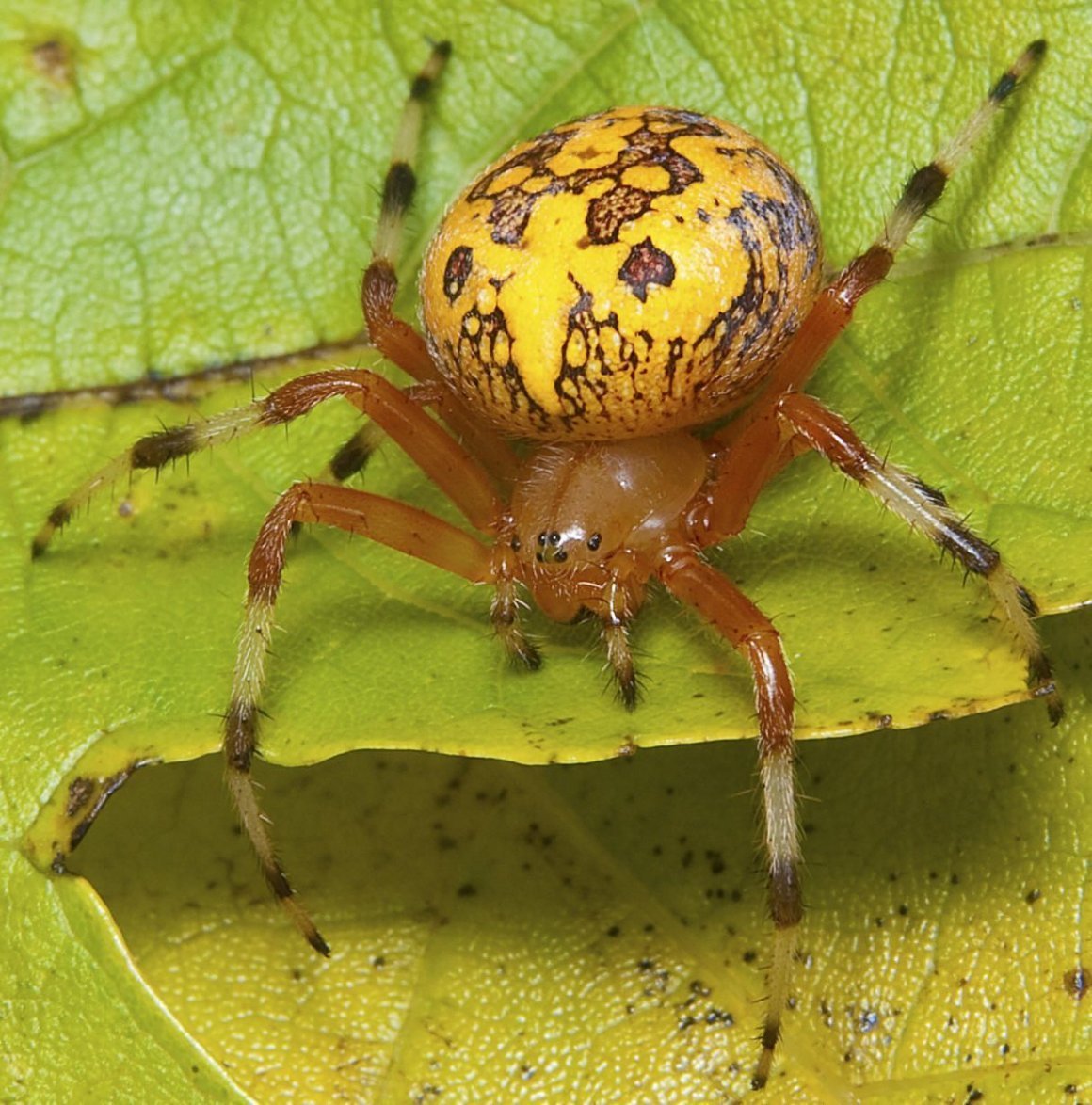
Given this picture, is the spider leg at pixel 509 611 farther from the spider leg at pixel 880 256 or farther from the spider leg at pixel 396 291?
the spider leg at pixel 880 256

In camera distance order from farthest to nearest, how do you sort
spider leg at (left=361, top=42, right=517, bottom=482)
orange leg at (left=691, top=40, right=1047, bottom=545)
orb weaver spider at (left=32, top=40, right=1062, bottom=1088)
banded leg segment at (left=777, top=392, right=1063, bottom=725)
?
spider leg at (left=361, top=42, right=517, bottom=482), orange leg at (left=691, top=40, right=1047, bottom=545), orb weaver spider at (left=32, top=40, right=1062, bottom=1088), banded leg segment at (left=777, top=392, right=1063, bottom=725)

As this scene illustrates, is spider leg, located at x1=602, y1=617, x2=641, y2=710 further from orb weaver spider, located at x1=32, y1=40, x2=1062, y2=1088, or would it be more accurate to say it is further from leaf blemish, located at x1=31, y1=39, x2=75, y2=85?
leaf blemish, located at x1=31, y1=39, x2=75, y2=85

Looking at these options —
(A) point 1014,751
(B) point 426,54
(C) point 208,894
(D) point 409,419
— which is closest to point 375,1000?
(C) point 208,894

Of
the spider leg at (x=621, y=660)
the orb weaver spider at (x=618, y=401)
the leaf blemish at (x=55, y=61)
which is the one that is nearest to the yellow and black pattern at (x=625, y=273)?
the orb weaver spider at (x=618, y=401)

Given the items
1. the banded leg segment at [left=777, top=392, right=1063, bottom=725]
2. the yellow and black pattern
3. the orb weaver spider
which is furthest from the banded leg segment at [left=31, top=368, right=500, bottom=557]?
the banded leg segment at [left=777, top=392, right=1063, bottom=725]

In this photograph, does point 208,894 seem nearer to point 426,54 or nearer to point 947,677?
point 947,677

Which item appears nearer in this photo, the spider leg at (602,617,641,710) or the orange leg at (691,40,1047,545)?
the spider leg at (602,617,641,710)
